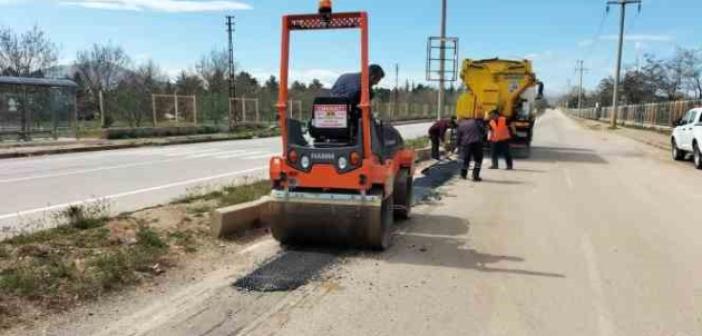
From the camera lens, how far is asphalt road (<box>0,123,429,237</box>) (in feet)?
33.8

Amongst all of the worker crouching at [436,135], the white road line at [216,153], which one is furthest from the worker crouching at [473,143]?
the white road line at [216,153]

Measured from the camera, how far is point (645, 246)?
7828mm

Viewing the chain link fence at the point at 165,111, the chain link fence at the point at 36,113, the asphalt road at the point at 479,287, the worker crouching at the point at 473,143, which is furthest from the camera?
the chain link fence at the point at 165,111

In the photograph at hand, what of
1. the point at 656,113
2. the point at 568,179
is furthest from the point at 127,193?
the point at 656,113

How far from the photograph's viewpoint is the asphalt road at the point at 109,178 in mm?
10289

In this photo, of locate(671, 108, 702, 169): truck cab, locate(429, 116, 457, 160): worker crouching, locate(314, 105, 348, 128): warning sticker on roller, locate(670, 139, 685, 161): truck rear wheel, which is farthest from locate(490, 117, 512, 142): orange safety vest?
locate(314, 105, 348, 128): warning sticker on roller

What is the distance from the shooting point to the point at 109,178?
14281 millimetres

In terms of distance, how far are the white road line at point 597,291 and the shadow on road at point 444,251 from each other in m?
0.36

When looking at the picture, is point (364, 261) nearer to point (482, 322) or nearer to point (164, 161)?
point (482, 322)

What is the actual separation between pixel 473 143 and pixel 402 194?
6169 mm

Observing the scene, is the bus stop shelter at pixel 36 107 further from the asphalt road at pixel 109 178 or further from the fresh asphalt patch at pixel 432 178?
the fresh asphalt patch at pixel 432 178

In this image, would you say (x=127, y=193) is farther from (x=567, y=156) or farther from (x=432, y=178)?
(x=567, y=156)

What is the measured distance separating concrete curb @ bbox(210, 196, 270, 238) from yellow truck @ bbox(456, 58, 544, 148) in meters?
13.9

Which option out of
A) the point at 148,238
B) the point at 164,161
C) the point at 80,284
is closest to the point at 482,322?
the point at 80,284
